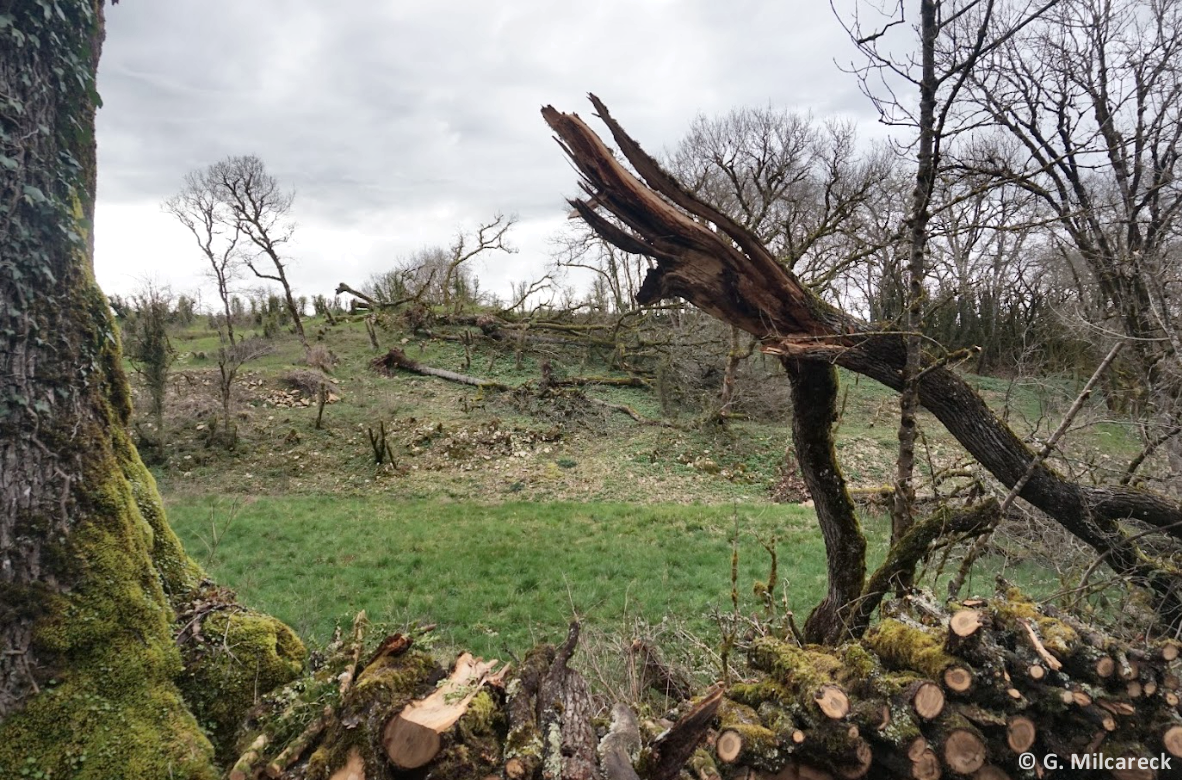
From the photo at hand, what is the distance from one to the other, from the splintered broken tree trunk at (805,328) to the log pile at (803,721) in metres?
1.75

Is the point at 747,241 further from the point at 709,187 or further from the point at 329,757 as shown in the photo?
the point at 709,187

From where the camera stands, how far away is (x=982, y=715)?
2.10m

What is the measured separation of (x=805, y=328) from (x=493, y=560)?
6.01 metres

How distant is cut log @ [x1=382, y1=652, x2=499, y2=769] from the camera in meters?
1.90

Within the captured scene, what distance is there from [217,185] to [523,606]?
85.2ft

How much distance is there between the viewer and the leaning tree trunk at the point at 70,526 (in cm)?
231

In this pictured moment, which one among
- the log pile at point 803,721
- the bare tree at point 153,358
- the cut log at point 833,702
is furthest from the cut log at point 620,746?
the bare tree at point 153,358

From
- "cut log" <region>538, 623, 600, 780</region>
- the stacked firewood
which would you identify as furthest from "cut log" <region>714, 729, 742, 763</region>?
"cut log" <region>538, 623, 600, 780</region>

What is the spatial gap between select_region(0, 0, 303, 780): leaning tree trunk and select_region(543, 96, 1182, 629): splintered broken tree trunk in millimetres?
2664

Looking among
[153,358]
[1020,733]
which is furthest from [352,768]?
[153,358]

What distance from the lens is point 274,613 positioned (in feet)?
21.5

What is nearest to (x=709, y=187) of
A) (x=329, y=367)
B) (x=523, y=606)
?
(x=329, y=367)

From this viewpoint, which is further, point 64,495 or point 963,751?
Answer: point 64,495

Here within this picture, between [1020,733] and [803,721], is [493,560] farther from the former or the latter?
[1020,733]
